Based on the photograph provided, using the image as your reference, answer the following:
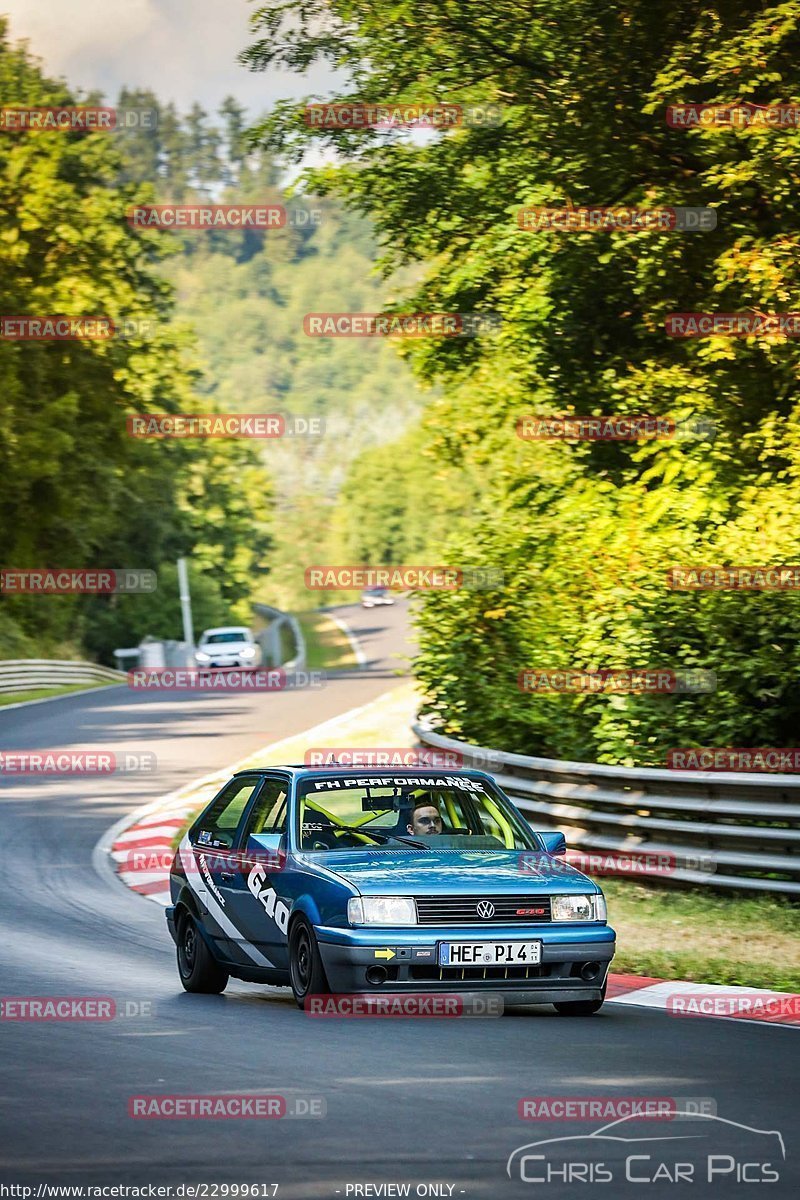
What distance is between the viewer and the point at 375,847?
9.91 meters

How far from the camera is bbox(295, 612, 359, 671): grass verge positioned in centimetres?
7719

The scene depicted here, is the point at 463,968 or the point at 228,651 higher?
the point at 463,968

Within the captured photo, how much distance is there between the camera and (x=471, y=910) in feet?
29.9

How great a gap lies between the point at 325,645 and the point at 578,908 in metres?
78.3

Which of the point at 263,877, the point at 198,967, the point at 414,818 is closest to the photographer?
the point at 263,877

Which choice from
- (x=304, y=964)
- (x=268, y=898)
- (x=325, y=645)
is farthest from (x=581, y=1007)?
(x=325, y=645)

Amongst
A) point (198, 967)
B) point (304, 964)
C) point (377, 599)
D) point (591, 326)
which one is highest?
point (591, 326)

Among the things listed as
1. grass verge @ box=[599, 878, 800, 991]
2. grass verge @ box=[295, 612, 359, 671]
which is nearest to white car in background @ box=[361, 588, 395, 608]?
grass verge @ box=[295, 612, 359, 671]

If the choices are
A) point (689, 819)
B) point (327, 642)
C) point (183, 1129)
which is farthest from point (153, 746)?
point (327, 642)

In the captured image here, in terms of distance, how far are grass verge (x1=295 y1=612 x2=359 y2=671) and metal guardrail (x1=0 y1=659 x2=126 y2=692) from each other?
13.4m

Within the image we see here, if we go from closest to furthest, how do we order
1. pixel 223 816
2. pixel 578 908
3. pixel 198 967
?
pixel 578 908 → pixel 198 967 → pixel 223 816

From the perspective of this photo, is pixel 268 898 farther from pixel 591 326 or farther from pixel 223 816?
pixel 591 326

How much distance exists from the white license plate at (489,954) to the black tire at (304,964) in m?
0.64

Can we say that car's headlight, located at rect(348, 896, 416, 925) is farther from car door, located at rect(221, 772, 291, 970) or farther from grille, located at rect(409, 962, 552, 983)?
car door, located at rect(221, 772, 291, 970)
